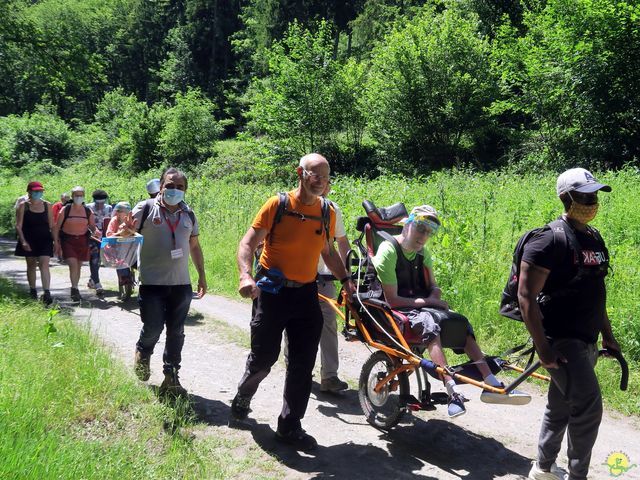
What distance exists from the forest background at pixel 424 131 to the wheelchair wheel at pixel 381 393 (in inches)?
91.7

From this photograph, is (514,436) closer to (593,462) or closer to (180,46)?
(593,462)

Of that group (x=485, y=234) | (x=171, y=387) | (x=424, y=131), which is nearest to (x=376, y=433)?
(x=171, y=387)

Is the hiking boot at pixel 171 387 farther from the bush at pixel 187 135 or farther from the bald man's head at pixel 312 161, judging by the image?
the bush at pixel 187 135

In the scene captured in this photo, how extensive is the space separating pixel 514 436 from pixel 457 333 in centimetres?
111

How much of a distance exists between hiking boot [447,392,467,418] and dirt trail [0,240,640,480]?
1.55 feet

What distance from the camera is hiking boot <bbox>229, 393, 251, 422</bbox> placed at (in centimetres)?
472

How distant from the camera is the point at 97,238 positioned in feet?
35.0

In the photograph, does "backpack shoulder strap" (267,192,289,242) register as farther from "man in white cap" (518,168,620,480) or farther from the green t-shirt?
"man in white cap" (518,168,620,480)

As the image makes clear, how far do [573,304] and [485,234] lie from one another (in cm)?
561

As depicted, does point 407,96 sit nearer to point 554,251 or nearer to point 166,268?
point 166,268

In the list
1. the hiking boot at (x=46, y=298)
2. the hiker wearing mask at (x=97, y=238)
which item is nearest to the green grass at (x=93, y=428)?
the hiking boot at (x=46, y=298)

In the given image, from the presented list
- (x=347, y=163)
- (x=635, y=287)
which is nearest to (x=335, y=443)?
(x=635, y=287)

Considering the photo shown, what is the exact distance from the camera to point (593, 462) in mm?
4398

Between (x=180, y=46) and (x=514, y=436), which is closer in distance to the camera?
(x=514, y=436)
